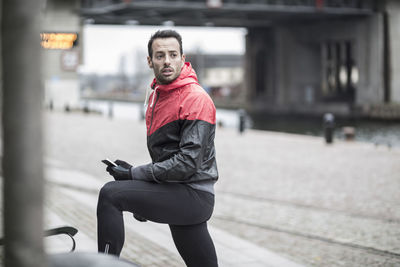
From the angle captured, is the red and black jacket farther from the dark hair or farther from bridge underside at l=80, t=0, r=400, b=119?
bridge underside at l=80, t=0, r=400, b=119

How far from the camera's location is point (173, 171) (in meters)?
3.05

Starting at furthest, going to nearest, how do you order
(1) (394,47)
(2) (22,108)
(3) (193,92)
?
1. (1) (394,47)
2. (3) (193,92)
3. (2) (22,108)

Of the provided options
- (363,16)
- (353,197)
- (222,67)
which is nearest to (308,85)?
(363,16)

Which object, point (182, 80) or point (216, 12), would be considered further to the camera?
point (216, 12)

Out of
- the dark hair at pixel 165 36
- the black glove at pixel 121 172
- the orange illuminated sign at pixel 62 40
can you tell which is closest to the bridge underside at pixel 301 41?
the orange illuminated sign at pixel 62 40

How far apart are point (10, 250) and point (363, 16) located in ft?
172

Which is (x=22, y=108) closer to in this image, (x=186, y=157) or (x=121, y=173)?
(x=186, y=157)

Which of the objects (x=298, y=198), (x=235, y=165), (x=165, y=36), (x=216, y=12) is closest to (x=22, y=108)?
(x=165, y=36)

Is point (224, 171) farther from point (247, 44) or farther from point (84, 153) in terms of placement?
point (247, 44)

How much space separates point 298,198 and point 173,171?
670 cm

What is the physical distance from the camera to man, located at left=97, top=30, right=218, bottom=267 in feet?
9.97

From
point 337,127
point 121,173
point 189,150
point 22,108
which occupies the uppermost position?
point 22,108

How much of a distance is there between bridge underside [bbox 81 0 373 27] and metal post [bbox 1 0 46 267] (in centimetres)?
4119

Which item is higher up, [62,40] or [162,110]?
[62,40]
